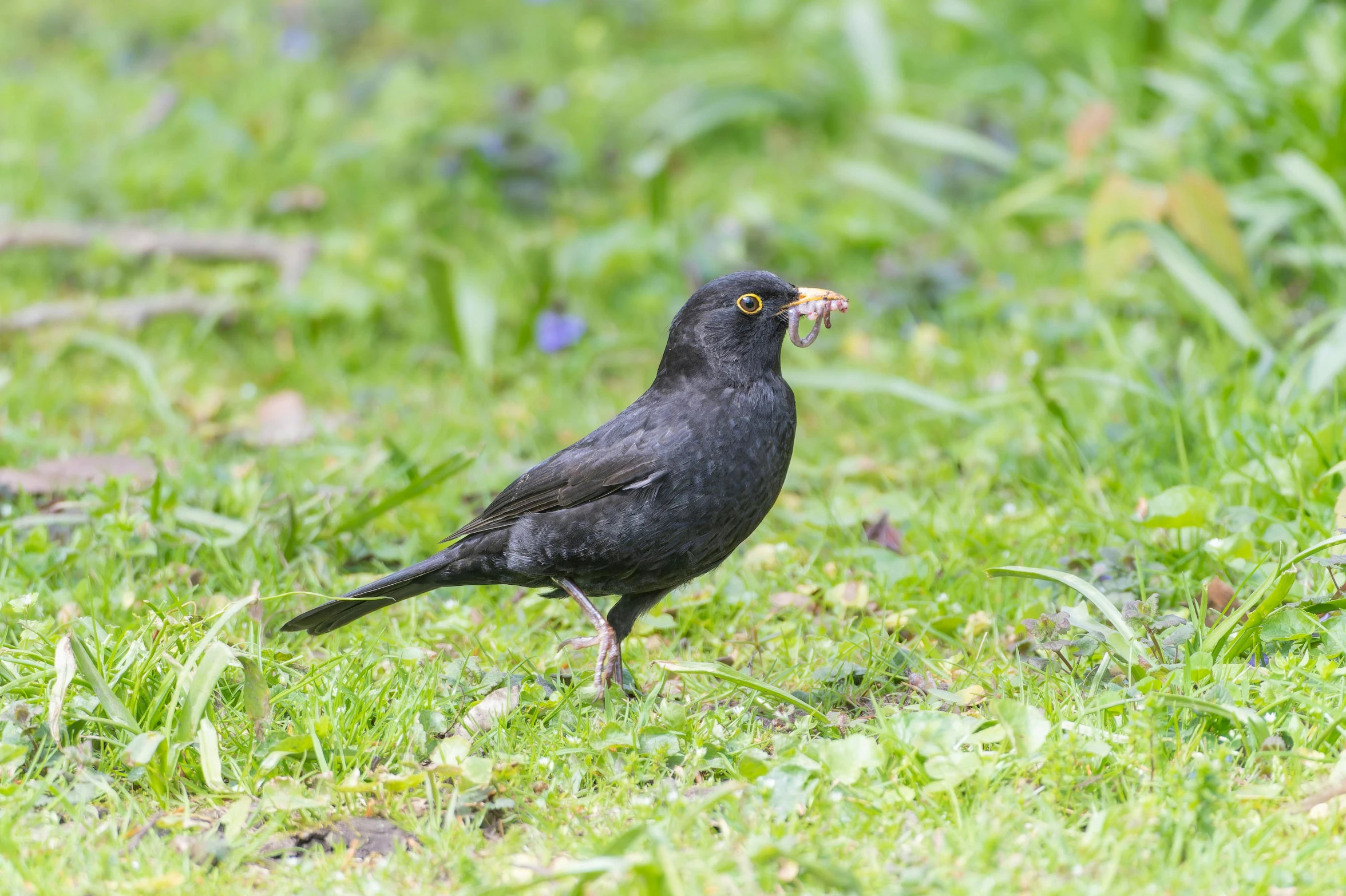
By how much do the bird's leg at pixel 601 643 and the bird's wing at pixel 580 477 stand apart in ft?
0.76

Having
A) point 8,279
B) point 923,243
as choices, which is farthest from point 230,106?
point 923,243

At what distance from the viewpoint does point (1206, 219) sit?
548 cm

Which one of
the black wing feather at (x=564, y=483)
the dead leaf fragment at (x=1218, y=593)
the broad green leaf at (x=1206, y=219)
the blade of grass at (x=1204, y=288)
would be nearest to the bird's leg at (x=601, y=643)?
the black wing feather at (x=564, y=483)

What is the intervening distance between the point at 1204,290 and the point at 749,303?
98.4 inches

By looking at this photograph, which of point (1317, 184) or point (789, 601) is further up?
point (1317, 184)

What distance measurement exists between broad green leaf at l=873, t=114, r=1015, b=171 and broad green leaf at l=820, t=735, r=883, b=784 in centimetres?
460

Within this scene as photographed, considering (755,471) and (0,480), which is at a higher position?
(755,471)

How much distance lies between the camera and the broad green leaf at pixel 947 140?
6812mm

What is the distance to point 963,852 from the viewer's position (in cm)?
258

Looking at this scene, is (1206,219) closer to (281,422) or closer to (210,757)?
(281,422)

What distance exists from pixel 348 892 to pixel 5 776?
0.88m

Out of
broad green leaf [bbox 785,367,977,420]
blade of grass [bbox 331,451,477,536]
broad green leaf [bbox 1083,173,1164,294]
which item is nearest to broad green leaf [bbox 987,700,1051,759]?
blade of grass [bbox 331,451,477,536]

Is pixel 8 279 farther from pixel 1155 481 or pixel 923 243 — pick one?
pixel 1155 481

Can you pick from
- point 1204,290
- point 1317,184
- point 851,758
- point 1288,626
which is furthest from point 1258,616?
point 1317,184
